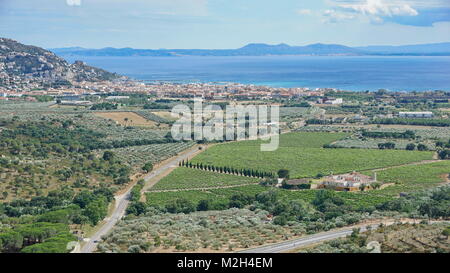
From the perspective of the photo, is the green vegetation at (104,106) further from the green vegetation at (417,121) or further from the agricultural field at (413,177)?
the agricultural field at (413,177)

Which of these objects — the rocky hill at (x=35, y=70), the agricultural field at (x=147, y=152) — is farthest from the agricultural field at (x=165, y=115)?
the rocky hill at (x=35, y=70)

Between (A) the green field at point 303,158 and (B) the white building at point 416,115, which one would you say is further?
(B) the white building at point 416,115

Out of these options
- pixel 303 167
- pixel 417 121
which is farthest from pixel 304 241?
pixel 417 121

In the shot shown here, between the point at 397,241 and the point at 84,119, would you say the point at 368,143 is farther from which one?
the point at 397,241

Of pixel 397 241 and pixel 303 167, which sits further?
pixel 303 167
